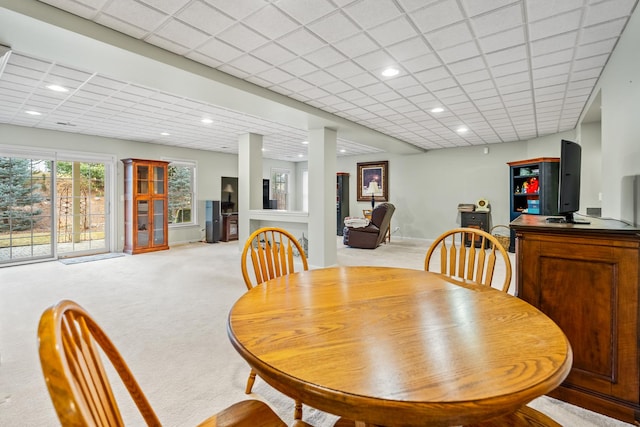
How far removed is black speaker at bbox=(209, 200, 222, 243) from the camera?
7875 millimetres

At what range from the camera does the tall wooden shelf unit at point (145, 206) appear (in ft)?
21.5

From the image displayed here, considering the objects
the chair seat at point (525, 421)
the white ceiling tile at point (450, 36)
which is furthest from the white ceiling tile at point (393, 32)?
the chair seat at point (525, 421)

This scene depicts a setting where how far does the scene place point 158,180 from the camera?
22.8ft

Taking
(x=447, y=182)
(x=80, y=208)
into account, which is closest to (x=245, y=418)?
(x=80, y=208)

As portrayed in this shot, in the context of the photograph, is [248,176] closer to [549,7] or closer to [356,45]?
[356,45]

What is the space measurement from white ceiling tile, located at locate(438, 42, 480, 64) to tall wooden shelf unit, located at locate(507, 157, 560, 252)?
426cm

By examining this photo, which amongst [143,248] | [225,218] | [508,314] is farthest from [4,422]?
[225,218]

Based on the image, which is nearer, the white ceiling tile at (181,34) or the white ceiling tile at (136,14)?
the white ceiling tile at (136,14)

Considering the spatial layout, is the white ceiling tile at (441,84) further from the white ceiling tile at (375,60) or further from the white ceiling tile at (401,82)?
the white ceiling tile at (375,60)

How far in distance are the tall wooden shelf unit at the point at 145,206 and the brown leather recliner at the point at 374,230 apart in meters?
4.26

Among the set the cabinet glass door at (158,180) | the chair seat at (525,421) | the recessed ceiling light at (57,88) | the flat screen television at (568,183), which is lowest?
the chair seat at (525,421)

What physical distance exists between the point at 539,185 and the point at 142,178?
26.4 ft

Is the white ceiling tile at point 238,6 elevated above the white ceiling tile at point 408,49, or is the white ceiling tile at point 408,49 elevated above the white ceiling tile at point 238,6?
the white ceiling tile at point 408,49

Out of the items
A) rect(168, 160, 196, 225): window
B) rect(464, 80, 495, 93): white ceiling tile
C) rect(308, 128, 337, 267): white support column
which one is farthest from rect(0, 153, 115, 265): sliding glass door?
rect(464, 80, 495, 93): white ceiling tile
